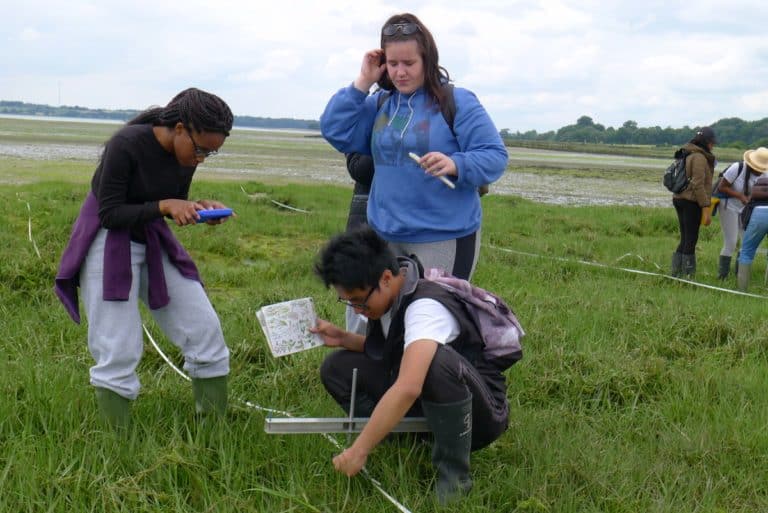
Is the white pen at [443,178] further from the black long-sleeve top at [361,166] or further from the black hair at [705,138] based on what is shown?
the black hair at [705,138]

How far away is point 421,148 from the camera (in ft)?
9.54

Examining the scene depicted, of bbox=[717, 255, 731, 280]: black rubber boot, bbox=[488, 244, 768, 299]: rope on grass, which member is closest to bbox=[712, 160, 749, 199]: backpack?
bbox=[717, 255, 731, 280]: black rubber boot

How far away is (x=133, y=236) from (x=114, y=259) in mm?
137

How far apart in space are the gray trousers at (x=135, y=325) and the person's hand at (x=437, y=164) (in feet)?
3.28

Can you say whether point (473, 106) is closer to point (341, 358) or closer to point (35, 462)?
point (341, 358)

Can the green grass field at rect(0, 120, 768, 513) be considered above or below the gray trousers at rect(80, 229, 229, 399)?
below

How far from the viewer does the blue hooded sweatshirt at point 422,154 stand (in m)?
2.88

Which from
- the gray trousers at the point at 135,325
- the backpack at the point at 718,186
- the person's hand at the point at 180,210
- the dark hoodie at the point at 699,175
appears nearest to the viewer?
the person's hand at the point at 180,210

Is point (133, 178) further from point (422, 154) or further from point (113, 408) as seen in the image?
point (422, 154)

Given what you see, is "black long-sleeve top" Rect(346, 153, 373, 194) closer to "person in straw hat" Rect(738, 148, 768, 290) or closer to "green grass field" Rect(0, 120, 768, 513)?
"green grass field" Rect(0, 120, 768, 513)

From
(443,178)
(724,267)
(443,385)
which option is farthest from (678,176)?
(443,385)

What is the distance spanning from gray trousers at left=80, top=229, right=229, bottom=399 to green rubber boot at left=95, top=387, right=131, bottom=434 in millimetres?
27

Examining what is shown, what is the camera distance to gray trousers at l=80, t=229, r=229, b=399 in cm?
268

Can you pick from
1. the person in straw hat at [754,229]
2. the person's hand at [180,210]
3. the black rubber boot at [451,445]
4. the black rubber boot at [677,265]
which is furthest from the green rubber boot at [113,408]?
the black rubber boot at [677,265]
